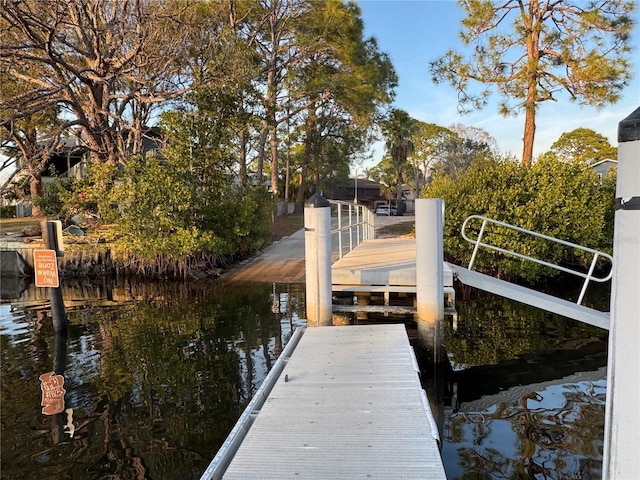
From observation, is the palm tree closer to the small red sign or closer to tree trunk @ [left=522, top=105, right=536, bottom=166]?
tree trunk @ [left=522, top=105, right=536, bottom=166]

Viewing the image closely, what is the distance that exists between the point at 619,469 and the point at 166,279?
13.2 metres

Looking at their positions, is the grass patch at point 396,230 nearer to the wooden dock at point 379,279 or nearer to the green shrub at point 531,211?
the green shrub at point 531,211

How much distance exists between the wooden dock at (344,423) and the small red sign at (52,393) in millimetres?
2666

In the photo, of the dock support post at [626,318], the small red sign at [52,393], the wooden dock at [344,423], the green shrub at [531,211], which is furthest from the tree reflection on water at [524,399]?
the small red sign at [52,393]

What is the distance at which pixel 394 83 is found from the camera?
89.1ft

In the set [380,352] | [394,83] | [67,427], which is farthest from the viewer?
[394,83]

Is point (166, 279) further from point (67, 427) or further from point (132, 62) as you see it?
point (67, 427)

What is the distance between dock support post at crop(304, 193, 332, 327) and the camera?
5.82 meters

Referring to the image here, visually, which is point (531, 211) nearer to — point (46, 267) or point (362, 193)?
point (46, 267)

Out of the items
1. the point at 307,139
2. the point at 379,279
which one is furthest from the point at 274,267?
the point at 307,139

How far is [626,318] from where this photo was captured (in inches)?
58.2

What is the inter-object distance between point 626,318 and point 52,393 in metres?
5.98

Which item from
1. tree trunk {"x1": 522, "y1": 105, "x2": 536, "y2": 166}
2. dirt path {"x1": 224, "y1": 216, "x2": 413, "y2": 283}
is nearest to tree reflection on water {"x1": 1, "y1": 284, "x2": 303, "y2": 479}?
dirt path {"x1": 224, "y1": 216, "x2": 413, "y2": 283}

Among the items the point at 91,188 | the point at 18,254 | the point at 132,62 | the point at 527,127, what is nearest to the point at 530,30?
the point at 527,127
